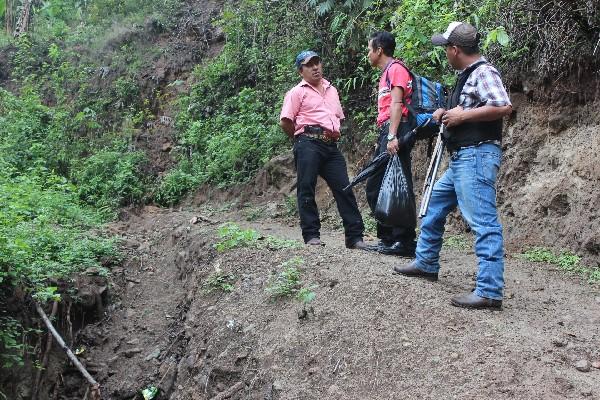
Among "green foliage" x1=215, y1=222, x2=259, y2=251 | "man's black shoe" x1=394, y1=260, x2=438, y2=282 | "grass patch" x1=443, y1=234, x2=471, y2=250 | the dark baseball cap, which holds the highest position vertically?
the dark baseball cap

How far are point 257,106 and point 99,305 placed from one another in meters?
6.57

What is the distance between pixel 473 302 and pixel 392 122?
6.58 ft

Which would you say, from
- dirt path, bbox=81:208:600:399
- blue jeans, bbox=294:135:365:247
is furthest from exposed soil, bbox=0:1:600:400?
blue jeans, bbox=294:135:365:247

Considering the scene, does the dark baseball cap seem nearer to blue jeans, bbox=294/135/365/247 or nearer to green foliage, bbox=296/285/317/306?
green foliage, bbox=296/285/317/306

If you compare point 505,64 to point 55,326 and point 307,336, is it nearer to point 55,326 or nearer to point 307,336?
point 307,336

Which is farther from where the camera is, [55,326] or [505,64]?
[505,64]

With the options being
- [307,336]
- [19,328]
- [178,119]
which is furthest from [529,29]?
[178,119]

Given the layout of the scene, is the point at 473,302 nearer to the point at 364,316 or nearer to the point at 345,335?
the point at 364,316

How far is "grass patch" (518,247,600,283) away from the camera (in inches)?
233

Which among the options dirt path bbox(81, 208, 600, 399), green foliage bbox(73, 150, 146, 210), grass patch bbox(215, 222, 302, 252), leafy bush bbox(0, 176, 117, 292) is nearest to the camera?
dirt path bbox(81, 208, 600, 399)

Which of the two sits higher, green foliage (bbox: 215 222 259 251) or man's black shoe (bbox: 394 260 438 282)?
man's black shoe (bbox: 394 260 438 282)

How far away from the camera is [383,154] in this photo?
5.80 m

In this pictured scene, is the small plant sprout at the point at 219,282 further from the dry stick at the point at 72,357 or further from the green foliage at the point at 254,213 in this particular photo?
the green foliage at the point at 254,213

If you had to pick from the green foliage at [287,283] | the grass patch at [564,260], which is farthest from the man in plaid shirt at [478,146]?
Answer: the grass patch at [564,260]
